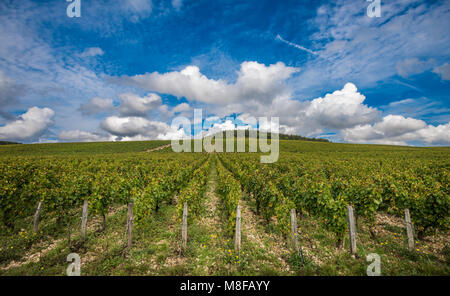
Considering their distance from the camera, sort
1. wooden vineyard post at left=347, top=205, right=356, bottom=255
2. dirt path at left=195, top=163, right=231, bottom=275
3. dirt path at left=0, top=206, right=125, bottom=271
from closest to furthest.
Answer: dirt path at left=195, top=163, right=231, bottom=275 → dirt path at left=0, top=206, right=125, bottom=271 → wooden vineyard post at left=347, top=205, right=356, bottom=255

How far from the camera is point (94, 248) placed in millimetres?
6598

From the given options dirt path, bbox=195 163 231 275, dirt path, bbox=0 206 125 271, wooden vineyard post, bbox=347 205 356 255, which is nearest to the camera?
dirt path, bbox=195 163 231 275

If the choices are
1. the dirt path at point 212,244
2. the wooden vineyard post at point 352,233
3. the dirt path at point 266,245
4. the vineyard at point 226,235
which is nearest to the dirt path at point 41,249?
the vineyard at point 226,235

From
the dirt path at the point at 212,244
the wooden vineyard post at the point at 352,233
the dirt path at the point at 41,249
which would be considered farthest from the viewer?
the wooden vineyard post at the point at 352,233

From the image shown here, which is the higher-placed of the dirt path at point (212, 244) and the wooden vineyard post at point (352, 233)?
the wooden vineyard post at point (352, 233)

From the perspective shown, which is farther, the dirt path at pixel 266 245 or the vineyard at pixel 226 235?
the dirt path at pixel 266 245

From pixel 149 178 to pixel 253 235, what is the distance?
950 cm

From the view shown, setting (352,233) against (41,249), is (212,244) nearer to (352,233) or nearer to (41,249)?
(352,233)

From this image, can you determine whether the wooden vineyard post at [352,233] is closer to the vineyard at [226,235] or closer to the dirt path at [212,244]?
the vineyard at [226,235]

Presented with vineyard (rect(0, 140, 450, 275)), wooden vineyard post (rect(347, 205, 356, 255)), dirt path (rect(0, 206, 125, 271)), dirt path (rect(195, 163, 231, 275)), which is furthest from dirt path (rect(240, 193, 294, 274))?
dirt path (rect(0, 206, 125, 271))

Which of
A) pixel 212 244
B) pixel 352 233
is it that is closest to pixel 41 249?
pixel 212 244

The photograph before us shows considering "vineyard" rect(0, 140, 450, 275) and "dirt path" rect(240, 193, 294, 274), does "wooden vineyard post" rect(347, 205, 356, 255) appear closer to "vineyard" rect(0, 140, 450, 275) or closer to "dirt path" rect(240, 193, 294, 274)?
"vineyard" rect(0, 140, 450, 275)
